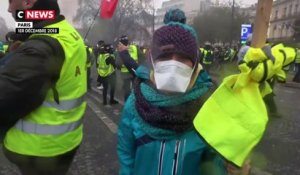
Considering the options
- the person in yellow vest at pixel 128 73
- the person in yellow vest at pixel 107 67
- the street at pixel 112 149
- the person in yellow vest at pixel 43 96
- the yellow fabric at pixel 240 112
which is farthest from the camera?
the person in yellow vest at pixel 107 67

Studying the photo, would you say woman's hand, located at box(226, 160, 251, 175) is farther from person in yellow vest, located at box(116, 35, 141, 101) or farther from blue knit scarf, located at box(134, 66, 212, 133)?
person in yellow vest, located at box(116, 35, 141, 101)

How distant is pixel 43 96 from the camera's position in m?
2.34

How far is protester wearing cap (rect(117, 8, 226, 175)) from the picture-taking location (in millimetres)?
1999

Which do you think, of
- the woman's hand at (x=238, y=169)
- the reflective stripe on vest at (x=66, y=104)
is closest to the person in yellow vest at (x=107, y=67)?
the reflective stripe on vest at (x=66, y=104)

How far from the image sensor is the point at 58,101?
2.44 metres

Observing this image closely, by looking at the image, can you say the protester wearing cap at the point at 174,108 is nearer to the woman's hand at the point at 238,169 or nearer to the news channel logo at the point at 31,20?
the woman's hand at the point at 238,169

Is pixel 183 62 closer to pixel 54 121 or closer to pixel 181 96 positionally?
pixel 181 96

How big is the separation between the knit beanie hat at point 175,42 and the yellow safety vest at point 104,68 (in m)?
8.70

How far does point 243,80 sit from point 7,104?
1224mm

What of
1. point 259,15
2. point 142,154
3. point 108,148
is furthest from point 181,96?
point 108,148

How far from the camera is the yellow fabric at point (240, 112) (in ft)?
5.39

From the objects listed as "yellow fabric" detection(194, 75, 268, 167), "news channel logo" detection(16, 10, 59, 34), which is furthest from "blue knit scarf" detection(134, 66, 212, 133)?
"news channel logo" detection(16, 10, 59, 34)

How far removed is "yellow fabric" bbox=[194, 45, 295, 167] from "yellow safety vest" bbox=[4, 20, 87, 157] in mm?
1026

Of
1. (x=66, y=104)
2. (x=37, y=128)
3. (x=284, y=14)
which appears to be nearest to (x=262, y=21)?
(x=66, y=104)
